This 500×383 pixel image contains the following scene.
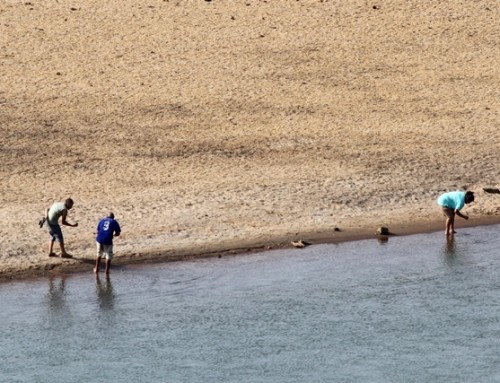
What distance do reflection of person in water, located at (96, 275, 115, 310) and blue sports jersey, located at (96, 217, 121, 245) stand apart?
0.90 meters

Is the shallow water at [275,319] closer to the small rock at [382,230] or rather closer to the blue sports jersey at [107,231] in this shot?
the small rock at [382,230]

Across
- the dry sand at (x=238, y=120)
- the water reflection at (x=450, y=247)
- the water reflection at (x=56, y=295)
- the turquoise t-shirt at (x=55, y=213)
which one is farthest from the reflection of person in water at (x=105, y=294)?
the water reflection at (x=450, y=247)

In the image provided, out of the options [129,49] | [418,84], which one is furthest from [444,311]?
[129,49]

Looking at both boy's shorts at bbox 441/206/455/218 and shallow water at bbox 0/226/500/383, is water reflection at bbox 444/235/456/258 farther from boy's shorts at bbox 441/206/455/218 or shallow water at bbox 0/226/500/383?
boy's shorts at bbox 441/206/455/218

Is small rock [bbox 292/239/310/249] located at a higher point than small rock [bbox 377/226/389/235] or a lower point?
lower

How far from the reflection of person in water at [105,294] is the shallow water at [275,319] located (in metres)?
0.04

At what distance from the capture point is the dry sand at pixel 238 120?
34000 mm

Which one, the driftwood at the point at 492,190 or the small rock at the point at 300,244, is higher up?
the driftwood at the point at 492,190

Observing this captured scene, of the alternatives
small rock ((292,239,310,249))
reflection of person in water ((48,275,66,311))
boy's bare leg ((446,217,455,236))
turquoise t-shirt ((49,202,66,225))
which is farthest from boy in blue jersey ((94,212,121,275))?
→ boy's bare leg ((446,217,455,236))

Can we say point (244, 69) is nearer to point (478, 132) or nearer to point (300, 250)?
point (478, 132)

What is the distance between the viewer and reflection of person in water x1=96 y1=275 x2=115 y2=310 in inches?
1141

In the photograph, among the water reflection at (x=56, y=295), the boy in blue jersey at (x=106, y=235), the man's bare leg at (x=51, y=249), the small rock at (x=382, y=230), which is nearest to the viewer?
the water reflection at (x=56, y=295)

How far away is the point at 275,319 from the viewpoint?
28.4 metres

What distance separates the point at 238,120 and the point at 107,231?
11823 mm
